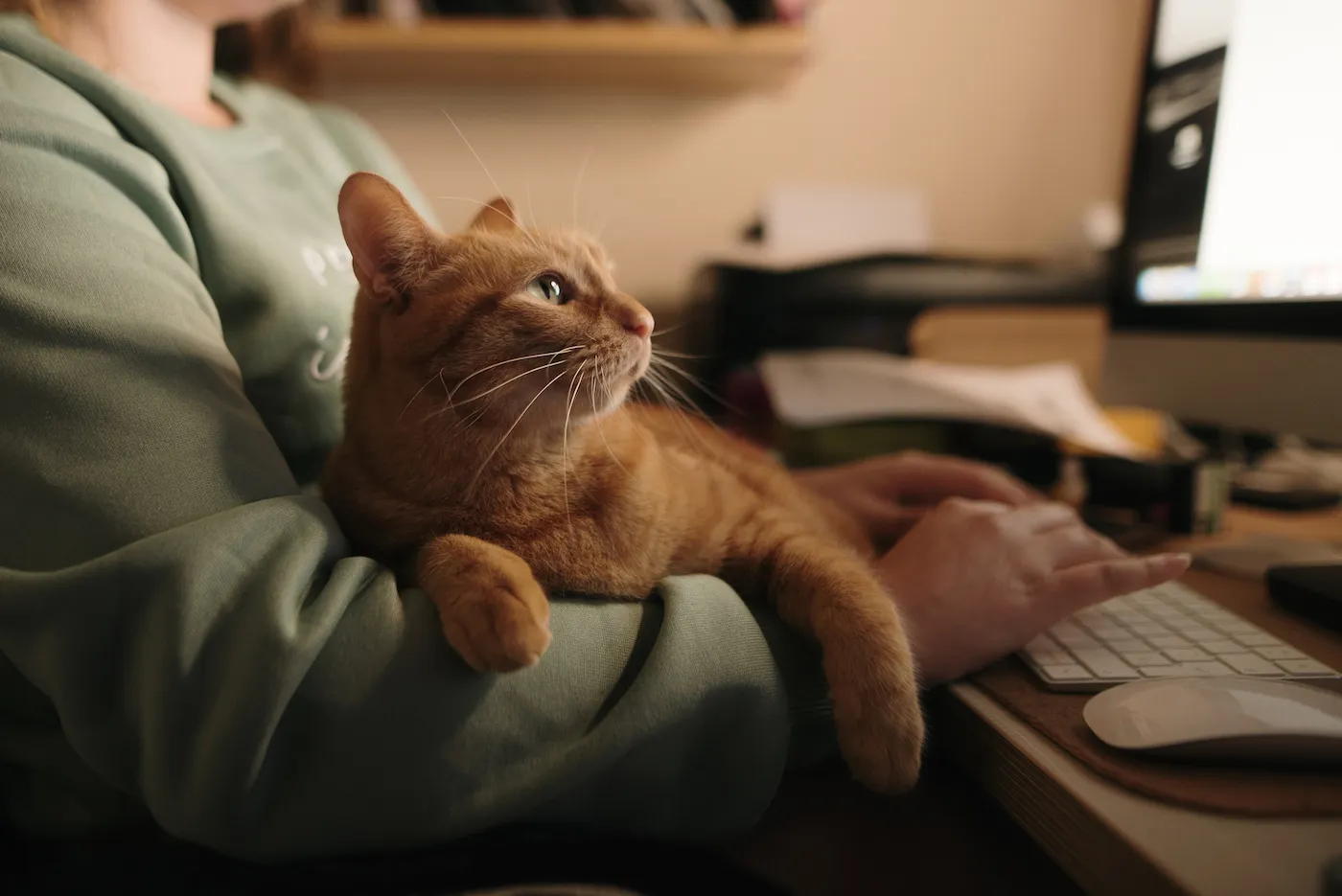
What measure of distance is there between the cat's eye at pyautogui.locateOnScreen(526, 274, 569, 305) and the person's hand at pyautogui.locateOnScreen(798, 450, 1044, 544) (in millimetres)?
476

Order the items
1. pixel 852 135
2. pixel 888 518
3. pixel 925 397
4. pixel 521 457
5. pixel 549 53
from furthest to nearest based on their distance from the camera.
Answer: pixel 852 135 < pixel 549 53 < pixel 925 397 < pixel 888 518 < pixel 521 457

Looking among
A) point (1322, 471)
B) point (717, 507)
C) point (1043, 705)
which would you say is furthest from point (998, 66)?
point (1043, 705)

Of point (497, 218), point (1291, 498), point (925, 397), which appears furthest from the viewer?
point (925, 397)

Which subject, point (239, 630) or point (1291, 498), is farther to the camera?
point (1291, 498)

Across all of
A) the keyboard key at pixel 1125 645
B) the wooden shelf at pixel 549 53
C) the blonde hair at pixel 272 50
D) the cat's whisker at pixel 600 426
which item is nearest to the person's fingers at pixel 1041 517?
the keyboard key at pixel 1125 645

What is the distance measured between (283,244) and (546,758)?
1.96ft

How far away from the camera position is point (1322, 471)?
1.04 metres

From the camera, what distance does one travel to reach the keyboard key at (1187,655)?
53 centimetres

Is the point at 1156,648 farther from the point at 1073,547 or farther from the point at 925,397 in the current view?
the point at 925,397

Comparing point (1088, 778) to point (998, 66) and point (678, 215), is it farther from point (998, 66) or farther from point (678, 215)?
point (998, 66)

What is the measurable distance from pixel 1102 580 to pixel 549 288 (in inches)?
20.5

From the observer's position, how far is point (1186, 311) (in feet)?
3.38

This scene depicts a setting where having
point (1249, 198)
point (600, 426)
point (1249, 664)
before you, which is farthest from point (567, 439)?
point (1249, 198)

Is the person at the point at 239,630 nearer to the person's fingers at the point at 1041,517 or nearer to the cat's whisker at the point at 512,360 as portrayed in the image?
the person's fingers at the point at 1041,517
